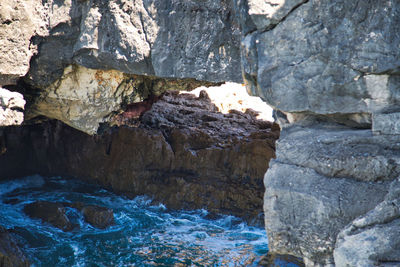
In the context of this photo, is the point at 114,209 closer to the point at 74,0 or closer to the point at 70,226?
the point at 70,226

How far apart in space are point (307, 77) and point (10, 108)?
3206mm

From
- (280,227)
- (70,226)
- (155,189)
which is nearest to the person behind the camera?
(280,227)

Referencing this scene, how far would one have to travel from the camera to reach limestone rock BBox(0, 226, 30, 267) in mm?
5410

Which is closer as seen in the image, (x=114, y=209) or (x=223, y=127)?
(x=114, y=209)

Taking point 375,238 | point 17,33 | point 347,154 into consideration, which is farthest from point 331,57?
point 17,33

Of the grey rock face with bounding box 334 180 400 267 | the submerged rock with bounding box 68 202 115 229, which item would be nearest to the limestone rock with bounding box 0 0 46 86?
the submerged rock with bounding box 68 202 115 229

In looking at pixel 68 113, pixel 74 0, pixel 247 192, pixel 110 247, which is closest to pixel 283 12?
pixel 74 0

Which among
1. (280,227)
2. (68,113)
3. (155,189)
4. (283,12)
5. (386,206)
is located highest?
(283,12)

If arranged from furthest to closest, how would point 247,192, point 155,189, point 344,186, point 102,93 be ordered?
point 155,189 → point 247,192 → point 102,93 → point 344,186

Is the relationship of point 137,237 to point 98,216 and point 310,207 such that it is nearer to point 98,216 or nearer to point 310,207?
point 98,216

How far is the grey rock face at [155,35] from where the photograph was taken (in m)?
4.28

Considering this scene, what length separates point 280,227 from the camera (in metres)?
3.13

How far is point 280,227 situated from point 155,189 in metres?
5.69

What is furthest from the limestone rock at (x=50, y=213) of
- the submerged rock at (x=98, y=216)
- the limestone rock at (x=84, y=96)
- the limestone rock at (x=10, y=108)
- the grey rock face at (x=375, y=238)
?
the grey rock face at (x=375, y=238)
